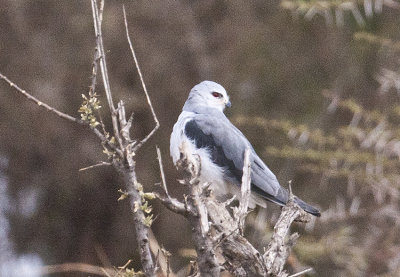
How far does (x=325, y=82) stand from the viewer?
8.15 metres

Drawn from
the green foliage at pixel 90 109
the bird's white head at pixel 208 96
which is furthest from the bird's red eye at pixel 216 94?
the green foliage at pixel 90 109

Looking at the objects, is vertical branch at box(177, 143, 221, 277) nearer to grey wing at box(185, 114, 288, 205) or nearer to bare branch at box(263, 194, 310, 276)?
bare branch at box(263, 194, 310, 276)

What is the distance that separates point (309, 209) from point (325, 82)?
408cm

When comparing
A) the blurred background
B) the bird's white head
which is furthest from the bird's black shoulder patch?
the blurred background

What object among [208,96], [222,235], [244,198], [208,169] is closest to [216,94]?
[208,96]

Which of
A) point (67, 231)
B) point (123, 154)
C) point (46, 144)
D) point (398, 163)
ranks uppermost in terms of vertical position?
point (123, 154)

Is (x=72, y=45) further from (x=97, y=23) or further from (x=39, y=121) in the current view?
(x=97, y=23)

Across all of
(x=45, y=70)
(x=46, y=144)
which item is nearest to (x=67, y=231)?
(x=46, y=144)

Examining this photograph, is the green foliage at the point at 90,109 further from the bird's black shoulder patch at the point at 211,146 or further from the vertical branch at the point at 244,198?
the bird's black shoulder patch at the point at 211,146

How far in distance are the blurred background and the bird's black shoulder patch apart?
267cm

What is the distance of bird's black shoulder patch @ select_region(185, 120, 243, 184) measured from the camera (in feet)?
15.5

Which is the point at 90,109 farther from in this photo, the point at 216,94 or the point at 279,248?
the point at 216,94

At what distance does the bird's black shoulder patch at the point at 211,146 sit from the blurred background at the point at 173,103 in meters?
2.67

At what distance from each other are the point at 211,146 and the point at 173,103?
3398 mm
